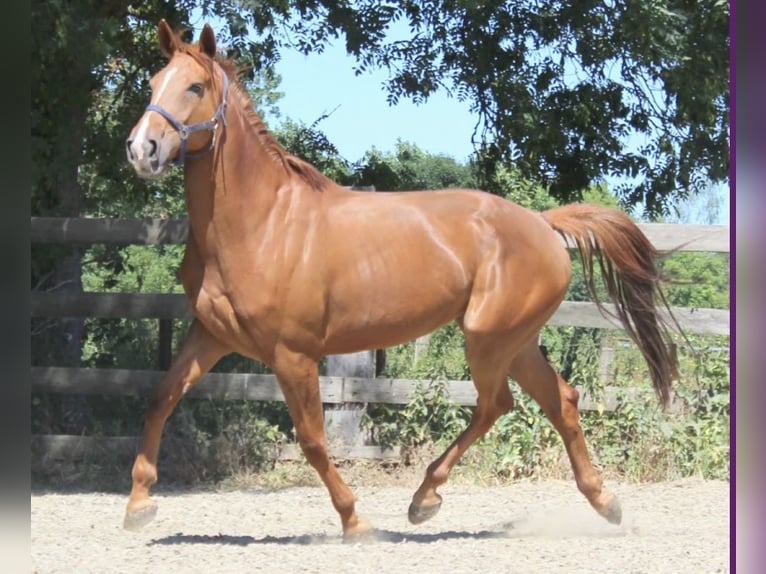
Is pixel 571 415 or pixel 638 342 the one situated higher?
pixel 638 342

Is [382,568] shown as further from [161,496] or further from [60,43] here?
[60,43]

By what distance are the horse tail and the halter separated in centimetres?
199

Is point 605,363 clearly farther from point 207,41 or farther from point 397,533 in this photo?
point 207,41

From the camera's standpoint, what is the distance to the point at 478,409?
5543mm

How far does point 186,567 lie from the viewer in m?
4.53

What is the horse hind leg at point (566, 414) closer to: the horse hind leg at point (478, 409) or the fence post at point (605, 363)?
the horse hind leg at point (478, 409)

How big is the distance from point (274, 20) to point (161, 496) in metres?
3.78

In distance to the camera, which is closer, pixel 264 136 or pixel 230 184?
pixel 230 184

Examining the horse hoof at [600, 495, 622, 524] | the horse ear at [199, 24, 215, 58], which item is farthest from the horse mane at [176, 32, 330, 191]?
the horse hoof at [600, 495, 622, 524]

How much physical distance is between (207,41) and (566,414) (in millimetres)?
2756

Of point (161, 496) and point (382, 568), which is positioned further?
point (161, 496)

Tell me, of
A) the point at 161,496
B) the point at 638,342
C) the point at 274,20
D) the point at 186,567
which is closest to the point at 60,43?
the point at 274,20

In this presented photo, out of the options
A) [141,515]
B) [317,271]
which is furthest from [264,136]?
[141,515]

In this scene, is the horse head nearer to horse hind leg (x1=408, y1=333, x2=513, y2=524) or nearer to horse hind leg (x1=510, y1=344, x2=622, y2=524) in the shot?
horse hind leg (x1=408, y1=333, x2=513, y2=524)
